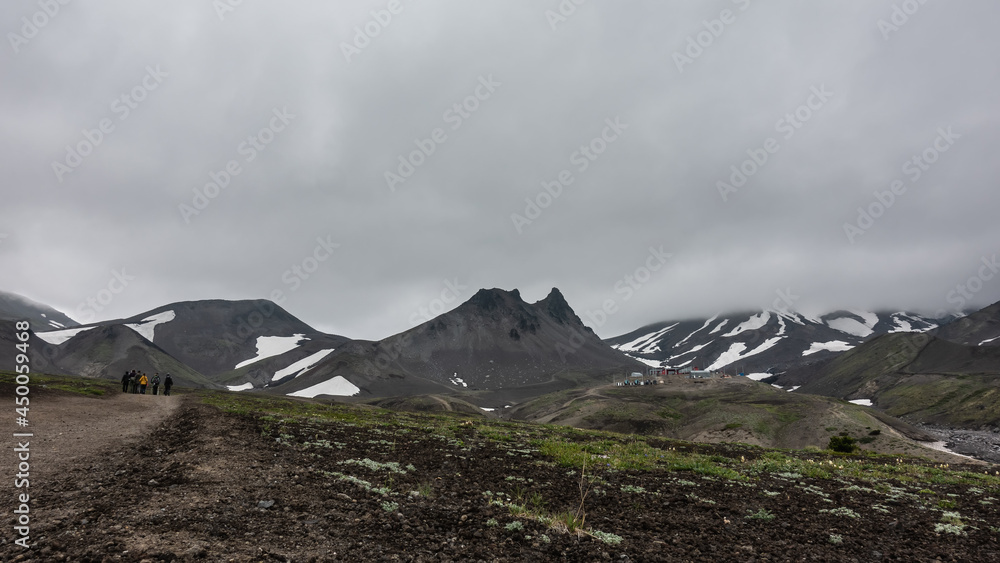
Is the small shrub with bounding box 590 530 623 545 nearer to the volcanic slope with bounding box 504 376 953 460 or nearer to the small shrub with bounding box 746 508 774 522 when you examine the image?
the small shrub with bounding box 746 508 774 522

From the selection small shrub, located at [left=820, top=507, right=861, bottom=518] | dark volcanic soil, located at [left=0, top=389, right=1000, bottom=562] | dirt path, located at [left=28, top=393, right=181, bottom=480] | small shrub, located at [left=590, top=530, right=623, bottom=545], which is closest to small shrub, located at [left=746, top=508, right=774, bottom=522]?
dark volcanic soil, located at [left=0, top=389, right=1000, bottom=562]

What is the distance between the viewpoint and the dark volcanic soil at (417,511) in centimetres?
900

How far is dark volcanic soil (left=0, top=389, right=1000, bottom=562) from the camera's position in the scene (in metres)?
9.00

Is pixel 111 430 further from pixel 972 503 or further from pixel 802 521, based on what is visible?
pixel 972 503

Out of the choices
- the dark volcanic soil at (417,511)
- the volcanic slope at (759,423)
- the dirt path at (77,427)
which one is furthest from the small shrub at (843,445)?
the dirt path at (77,427)

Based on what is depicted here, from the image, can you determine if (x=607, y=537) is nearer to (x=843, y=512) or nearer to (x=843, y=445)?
(x=843, y=512)

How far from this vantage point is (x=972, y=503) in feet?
66.4

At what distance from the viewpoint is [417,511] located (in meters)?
11.8

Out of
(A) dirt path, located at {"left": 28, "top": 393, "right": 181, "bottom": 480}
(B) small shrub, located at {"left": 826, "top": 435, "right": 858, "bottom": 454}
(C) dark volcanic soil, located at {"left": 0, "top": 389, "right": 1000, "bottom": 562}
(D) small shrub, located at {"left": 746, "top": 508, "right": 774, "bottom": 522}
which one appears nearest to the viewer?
(C) dark volcanic soil, located at {"left": 0, "top": 389, "right": 1000, "bottom": 562}

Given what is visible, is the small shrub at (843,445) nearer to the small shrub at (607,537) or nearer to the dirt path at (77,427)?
the small shrub at (607,537)

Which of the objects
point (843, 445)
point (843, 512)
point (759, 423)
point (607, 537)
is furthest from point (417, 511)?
point (759, 423)

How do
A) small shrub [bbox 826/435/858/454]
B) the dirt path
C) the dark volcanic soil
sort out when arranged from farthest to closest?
small shrub [bbox 826/435/858/454] < the dirt path < the dark volcanic soil

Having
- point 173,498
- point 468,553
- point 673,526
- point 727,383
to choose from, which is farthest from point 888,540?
point 727,383

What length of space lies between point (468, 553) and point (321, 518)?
364 centimetres
